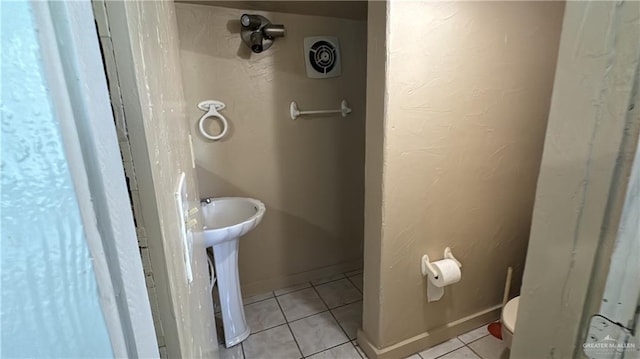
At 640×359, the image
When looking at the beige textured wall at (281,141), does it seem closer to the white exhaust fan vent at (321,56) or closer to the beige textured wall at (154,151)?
the white exhaust fan vent at (321,56)

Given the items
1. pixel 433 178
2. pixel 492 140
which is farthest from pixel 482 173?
pixel 433 178

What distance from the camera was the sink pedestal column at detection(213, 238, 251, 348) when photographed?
1737 millimetres

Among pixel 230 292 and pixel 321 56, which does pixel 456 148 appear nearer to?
pixel 321 56

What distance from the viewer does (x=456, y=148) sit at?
4.98 ft

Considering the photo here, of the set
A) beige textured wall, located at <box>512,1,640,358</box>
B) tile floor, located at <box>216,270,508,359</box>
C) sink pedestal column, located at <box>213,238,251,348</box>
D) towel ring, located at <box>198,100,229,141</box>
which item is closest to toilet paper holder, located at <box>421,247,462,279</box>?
tile floor, located at <box>216,270,508,359</box>

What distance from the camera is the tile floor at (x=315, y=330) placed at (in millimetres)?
1787

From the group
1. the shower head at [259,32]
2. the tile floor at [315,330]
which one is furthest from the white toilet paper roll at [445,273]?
the shower head at [259,32]

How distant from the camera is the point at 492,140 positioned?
5.23 feet

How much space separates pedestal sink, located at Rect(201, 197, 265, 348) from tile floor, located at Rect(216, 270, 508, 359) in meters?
0.10

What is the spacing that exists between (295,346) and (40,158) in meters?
1.84

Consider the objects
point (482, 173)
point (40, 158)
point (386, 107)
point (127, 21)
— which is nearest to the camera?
point (40, 158)

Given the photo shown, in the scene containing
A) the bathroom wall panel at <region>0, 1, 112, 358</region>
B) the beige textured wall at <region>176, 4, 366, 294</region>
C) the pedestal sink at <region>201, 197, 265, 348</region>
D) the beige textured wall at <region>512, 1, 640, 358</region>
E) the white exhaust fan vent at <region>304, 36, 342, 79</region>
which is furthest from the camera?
the white exhaust fan vent at <region>304, 36, 342, 79</region>

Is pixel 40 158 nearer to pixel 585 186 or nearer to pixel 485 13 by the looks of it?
pixel 585 186

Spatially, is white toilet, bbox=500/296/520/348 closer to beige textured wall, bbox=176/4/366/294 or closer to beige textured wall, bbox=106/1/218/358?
beige textured wall, bbox=176/4/366/294
